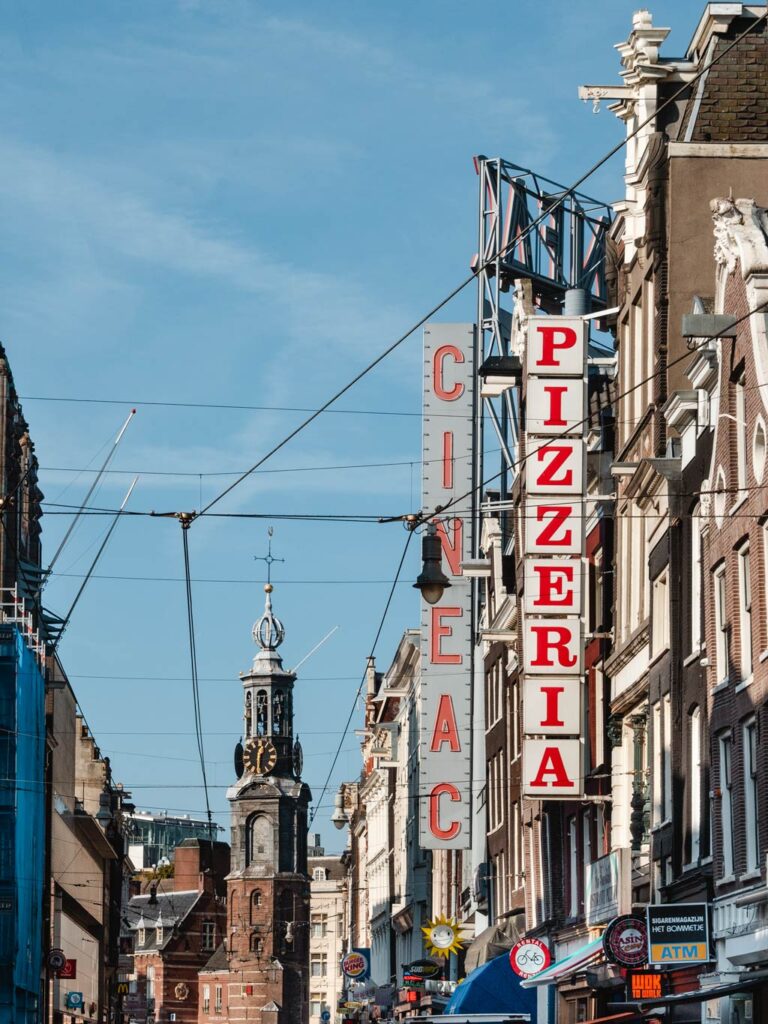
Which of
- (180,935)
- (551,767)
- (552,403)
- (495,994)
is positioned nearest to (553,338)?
(552,403)

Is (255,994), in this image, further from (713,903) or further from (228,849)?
(713,903)

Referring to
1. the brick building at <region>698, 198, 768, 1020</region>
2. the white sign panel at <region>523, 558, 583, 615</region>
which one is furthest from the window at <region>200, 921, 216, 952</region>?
the brick building at <region>698, 198, 768, 1020</region>

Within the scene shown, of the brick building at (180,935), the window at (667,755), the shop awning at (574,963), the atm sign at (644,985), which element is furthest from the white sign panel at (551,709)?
the brick building at (180,935)

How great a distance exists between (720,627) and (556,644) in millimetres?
9991

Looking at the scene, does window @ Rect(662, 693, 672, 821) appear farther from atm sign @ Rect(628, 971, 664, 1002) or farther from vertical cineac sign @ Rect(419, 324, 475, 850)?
vertical cineac sign @ Rect(419, 324, 475, 850)

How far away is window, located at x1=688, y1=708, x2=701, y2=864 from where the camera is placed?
2888cm

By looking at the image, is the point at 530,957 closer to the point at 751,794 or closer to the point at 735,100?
the point at 751,794

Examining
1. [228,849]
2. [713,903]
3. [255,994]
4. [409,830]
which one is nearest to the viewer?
[713,903]

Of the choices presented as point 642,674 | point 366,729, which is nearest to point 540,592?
point 642,674

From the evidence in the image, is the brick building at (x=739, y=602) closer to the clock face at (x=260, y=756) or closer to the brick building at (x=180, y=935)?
the clock face at (x=260, y=756)

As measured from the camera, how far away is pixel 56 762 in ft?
280

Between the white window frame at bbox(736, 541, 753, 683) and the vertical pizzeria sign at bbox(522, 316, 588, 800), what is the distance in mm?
10584

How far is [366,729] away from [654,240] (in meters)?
83.8

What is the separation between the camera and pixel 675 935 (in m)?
27.6
